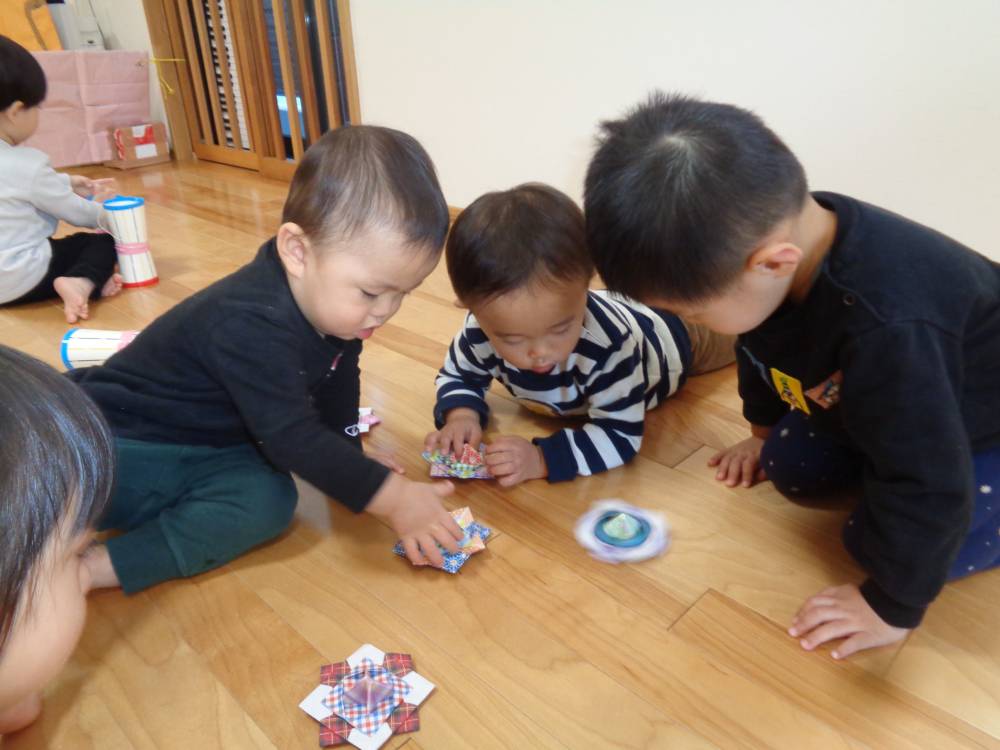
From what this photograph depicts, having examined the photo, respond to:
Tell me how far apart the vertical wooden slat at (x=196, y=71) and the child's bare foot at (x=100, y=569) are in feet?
10.1

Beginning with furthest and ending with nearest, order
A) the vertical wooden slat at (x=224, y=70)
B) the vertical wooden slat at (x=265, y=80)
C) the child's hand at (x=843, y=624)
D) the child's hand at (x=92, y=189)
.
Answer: the vertical wooden slat at (x=224, y=70) < the vertical wooden slat at (x=265, y=80) < the child's hand at (x=92, y=189) < the child's hand at (x=843, y=624)

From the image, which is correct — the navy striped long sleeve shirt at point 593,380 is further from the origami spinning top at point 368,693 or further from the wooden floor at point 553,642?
the origami spinning top at point 368,693

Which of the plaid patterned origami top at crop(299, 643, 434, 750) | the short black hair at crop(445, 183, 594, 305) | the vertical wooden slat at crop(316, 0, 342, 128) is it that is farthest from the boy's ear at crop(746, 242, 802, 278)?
the vertical wooden slat at crop(316, 0, 342, 128)

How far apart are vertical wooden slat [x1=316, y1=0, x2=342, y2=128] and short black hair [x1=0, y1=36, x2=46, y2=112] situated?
1.03 meters

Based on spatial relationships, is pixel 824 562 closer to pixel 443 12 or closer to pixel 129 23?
pixel 443 12

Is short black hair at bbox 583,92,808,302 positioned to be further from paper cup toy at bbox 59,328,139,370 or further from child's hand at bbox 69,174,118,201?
child's hand at bbox 69,174,118,201

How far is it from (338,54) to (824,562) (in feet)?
8.05

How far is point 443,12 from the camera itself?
2.07 metres

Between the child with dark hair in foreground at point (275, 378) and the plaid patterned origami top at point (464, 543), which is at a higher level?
→ the child with dark hair in foreground at point (275, 378)

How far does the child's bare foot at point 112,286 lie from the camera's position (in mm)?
1719

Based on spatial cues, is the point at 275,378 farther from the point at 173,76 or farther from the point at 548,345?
the point at 173,76

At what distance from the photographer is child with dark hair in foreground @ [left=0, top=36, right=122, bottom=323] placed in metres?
1.60

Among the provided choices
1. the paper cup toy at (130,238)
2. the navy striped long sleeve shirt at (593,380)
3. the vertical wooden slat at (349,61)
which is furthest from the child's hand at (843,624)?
the vertical wooden slat at (349,61)

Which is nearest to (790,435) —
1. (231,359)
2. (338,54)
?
(231,359)
